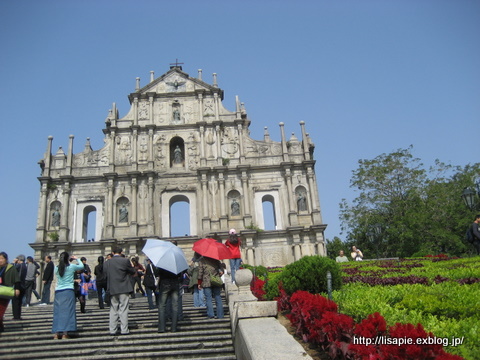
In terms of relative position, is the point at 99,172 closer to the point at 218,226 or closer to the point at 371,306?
the point at 218,226

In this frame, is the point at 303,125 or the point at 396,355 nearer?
the point at 396,355

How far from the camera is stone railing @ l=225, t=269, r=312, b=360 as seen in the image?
16.4ft

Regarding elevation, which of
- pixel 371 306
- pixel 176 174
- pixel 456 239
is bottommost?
pixel 371 306

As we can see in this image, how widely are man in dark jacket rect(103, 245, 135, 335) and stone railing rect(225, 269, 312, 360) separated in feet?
7.55

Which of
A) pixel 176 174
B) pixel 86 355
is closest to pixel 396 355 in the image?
pixel 86 355

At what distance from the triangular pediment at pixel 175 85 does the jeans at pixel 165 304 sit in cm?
2313

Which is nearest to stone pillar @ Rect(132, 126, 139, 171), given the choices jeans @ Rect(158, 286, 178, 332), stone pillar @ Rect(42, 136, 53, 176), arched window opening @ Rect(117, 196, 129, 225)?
arched window opening @ Rect(117, 196, 129, 225)

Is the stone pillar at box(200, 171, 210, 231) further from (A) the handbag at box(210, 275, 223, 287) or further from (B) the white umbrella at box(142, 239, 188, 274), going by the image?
(B) the white umbrella at box(142, 239, 188, 274)

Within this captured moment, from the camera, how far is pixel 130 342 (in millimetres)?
7840

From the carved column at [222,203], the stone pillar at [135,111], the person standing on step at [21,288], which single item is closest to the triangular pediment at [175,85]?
the stone pillar at [135,111]

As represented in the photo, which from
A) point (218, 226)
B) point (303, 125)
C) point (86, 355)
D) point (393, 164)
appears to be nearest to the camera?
point (86, 355)

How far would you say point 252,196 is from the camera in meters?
27.4

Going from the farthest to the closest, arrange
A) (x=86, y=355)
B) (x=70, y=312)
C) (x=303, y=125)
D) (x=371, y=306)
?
(x=303, y=125) → (x=70, y=312) → (x=86, y=355) → (x=371, y=306)

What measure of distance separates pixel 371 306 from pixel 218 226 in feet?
66.0
